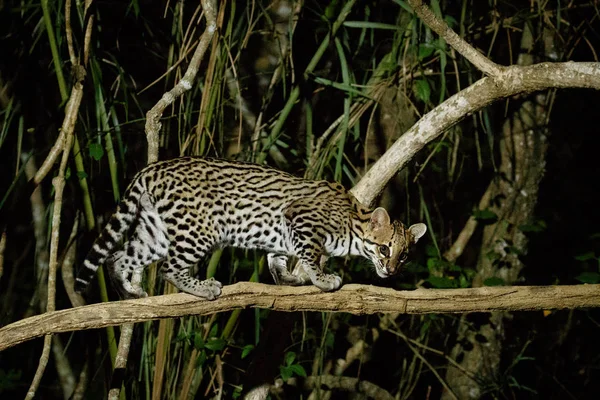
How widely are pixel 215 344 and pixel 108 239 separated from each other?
98 centimetres

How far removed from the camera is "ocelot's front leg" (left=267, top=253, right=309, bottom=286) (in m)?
5.08

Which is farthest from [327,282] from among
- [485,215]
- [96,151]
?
[485,215]

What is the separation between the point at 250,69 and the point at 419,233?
1.98 m

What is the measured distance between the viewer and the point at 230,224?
4840mm

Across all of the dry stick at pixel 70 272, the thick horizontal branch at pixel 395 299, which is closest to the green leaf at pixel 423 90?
the thick horizontal branch at pixel 395 299

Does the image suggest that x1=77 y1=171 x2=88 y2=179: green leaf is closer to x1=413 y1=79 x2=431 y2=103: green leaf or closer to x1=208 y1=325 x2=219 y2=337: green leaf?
→ x1=208 y1=325 x2=219 y2=337: green leaf

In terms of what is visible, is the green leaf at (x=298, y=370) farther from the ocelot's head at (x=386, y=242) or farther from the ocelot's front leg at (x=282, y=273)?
the ocelot's head at (x=386, y=242)

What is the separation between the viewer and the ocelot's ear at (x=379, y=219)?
4766mm

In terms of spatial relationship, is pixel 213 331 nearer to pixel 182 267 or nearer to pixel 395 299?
pixel 182 267

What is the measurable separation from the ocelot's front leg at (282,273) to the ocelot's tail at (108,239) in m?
0.92

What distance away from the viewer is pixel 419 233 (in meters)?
5.07

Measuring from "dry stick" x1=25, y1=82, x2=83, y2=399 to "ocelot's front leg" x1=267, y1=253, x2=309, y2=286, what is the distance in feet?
4.32

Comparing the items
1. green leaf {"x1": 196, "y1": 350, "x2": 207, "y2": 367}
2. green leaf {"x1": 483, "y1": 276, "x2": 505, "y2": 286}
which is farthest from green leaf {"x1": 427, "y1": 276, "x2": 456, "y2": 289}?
green leaf {"x1": 196, "y1": 350, "x2": 207, "y2": 367}

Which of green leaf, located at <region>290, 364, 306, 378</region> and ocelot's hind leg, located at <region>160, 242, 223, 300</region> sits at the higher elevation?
ocelot's hind leg, located at <region>160, 242, 223, 300</region>
